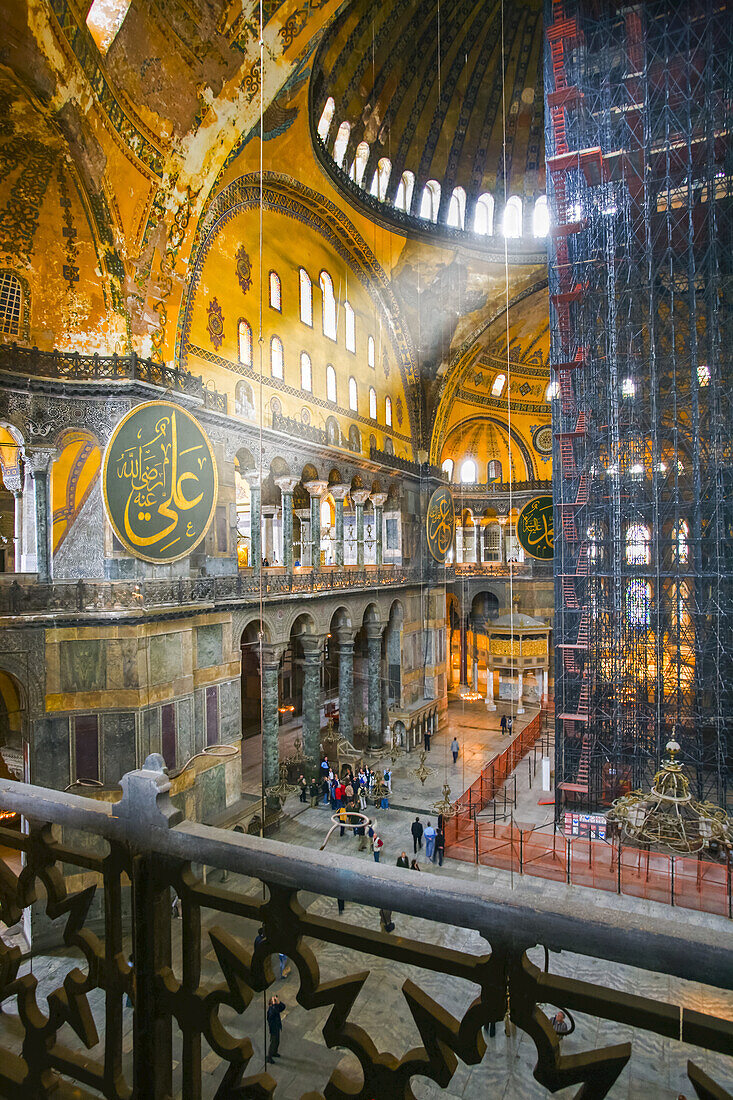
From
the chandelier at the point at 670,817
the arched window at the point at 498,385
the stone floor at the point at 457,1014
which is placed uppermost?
the arched window at the point at 498,385

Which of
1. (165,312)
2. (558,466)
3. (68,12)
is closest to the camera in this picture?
(68,12)

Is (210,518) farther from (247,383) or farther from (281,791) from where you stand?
(281,791)

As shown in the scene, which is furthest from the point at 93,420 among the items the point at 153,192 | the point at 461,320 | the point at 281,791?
the point at 461,320

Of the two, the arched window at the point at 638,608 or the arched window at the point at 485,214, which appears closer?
the arched window at the point at 638,608

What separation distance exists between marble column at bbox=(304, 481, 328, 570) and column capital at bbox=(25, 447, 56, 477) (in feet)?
22.2

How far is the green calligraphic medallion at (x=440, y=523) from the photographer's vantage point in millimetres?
22172

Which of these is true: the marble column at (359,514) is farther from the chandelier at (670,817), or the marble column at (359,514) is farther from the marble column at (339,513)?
the chandelier at (670,817)

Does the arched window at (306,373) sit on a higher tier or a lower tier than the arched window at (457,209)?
lower

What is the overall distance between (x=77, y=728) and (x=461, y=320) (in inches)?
690

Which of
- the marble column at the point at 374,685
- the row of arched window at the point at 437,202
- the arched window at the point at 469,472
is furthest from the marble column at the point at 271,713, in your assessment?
the arched window at the point at 469,472

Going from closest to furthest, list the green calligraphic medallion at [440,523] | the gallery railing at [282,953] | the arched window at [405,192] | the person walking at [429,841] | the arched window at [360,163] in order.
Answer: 1. the gallery railing at [282,953]
2. the person walking at [429,841]
3. the arched window at [360,163]
4. the arched window at [405,192]
5. the green calligraphic medallion at [440,523]

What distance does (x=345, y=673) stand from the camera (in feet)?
57.5

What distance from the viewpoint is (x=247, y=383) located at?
13016mm

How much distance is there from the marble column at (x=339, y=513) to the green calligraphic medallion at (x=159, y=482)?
6.04 metres
